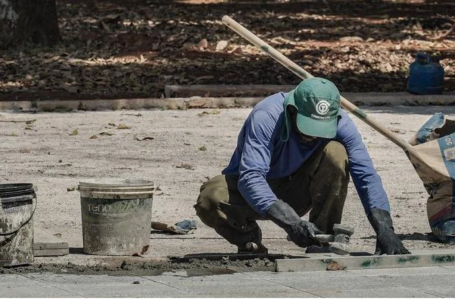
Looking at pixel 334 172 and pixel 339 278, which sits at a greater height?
pixel 334 172

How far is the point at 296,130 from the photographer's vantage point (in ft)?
23.9

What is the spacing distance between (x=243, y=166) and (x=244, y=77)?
36.1ft

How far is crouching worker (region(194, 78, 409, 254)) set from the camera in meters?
7.13

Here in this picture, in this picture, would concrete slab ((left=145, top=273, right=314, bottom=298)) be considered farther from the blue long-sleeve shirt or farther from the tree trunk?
the tree trunk

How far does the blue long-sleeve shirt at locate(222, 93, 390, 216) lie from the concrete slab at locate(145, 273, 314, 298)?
436mm

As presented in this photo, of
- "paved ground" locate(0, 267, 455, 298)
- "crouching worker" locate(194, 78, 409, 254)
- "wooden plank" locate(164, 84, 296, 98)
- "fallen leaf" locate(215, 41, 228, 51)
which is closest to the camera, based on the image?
"paved ground" locate(0, 267, 455, 298)

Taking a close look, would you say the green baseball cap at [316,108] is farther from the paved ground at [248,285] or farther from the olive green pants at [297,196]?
the paved ground at [248,285]

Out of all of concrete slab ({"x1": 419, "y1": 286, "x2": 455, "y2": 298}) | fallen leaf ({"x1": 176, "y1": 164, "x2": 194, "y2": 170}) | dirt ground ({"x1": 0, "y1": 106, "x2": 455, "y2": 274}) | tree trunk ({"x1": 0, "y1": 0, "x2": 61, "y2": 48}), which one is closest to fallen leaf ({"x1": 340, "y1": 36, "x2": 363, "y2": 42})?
tree trunk ({"x1": 0, "y1": 0, "x2": 61, "y2": 48})

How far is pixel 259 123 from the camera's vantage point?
23.7 feet

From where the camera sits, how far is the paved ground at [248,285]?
667 cm

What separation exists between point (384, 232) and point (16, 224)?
2.24 metres

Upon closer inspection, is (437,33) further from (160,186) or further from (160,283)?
(160,283)

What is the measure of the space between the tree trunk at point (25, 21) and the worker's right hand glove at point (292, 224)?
43.2 ft

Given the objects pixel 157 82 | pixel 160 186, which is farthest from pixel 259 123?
pixel 157 82
